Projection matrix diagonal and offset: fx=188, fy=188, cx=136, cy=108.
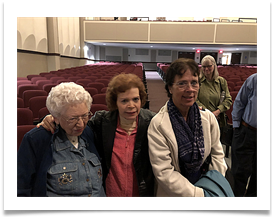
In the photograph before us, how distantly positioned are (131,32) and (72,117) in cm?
1430

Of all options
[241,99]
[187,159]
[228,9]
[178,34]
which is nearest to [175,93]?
[187,159]

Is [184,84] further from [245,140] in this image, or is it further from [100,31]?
[100,31]

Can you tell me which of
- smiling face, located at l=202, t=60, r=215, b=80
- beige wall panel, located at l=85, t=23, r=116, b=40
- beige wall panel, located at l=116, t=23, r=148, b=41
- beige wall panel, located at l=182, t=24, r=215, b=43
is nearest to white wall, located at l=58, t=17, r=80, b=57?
beige wall panel, located at l=85, t=23, r=116, b=40

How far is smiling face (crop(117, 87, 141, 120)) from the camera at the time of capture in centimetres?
113

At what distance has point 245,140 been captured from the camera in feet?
5.62

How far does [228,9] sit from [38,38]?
28.5ft

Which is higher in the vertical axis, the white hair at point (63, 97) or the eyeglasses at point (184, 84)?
the eyeglasses at point (184, 84)

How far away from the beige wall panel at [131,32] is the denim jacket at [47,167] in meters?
14.2

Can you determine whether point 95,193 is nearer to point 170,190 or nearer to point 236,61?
point 170,190

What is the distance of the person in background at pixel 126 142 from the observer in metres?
1.14

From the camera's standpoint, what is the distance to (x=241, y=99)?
69.8 inches

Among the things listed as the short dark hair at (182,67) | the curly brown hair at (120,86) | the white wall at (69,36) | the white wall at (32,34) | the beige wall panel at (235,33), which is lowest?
the curly brown hair at (120,86)

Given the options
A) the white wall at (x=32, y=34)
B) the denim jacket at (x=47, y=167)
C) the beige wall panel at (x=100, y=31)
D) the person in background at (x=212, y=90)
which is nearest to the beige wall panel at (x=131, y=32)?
the beige wall panel at (x=100, y=31)

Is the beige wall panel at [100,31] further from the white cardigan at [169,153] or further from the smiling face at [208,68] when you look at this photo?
the white cardigan at [169,153]
